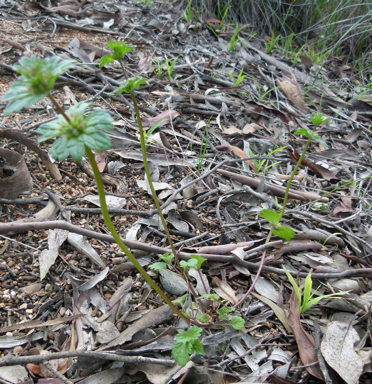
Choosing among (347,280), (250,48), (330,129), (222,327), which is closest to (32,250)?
(222,327)

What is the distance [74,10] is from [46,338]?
2.99 metres

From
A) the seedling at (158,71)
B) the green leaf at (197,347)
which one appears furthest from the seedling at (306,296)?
the seedling at (158,71)

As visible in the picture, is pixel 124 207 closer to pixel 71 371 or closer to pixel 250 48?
pixel 71 371

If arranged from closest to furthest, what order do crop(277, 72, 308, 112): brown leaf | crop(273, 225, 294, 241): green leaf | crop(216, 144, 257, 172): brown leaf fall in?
crop(273, 225, 294, 241): green leaf → crop(216, 144, 257, 172): brown leaf → crop(277, 72, 308, 112): brown leaf

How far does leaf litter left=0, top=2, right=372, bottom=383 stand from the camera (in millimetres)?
1092

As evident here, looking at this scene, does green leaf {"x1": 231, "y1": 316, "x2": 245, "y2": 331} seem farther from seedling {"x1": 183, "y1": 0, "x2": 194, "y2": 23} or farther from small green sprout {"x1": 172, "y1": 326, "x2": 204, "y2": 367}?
seedling {"x1": 183, "y1": 0, "x2": 194, "y2": 23}

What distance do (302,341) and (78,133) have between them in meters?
1.07

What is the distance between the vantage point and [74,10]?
9.71ft

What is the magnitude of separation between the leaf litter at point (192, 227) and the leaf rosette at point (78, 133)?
1.88 ft

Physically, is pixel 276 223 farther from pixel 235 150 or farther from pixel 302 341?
pixel 235 150

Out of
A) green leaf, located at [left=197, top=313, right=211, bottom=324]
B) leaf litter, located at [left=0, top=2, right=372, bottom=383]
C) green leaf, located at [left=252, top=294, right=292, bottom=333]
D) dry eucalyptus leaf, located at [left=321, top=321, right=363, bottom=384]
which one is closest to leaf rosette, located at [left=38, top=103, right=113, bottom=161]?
leaf litter, located at [left=0, top=2, right=372, bottom=383]

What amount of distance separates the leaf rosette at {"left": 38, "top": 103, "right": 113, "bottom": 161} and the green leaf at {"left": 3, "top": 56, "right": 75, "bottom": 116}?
0.07 m

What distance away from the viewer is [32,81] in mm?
680

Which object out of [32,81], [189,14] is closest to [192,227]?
[32,81]
